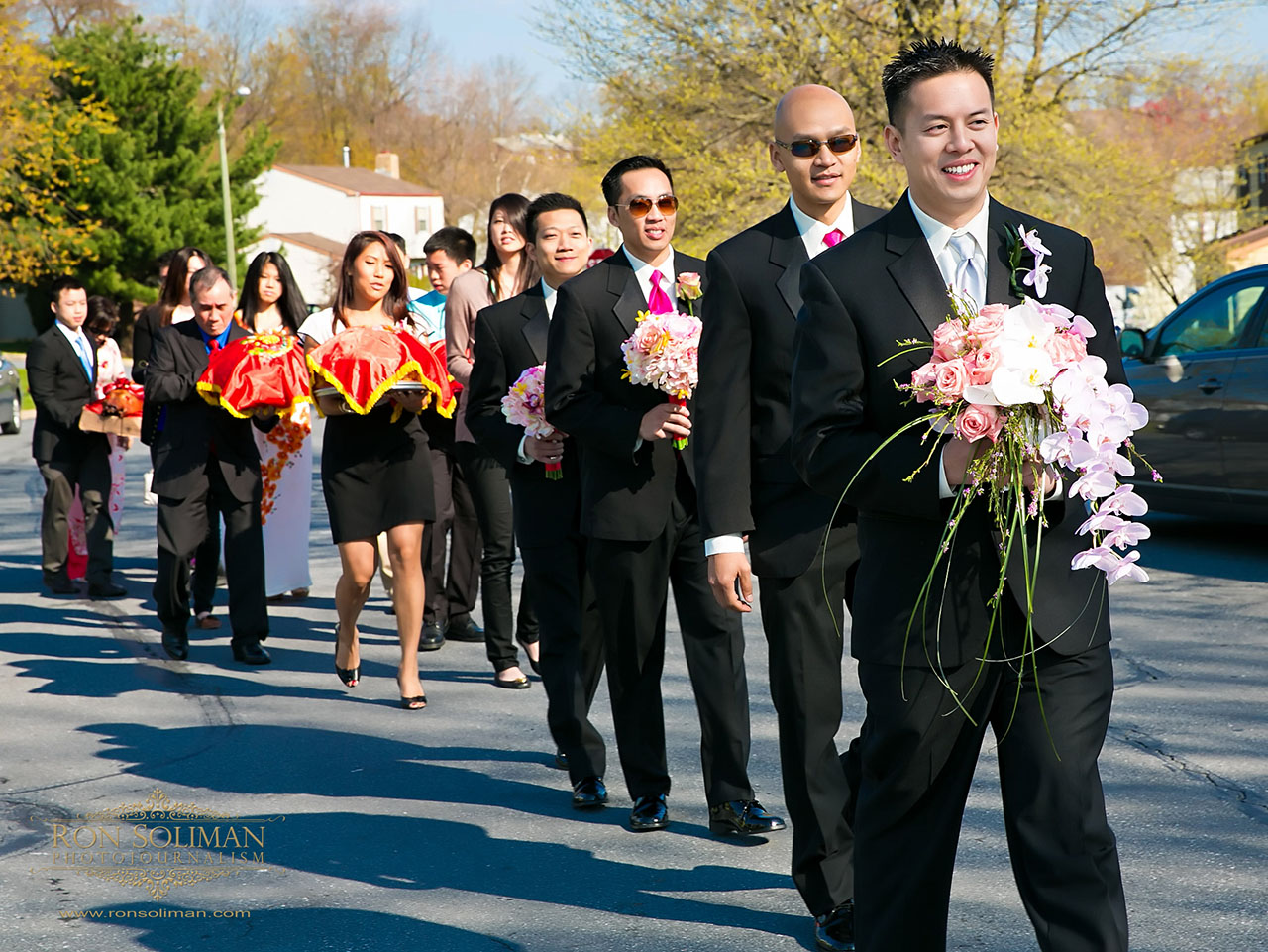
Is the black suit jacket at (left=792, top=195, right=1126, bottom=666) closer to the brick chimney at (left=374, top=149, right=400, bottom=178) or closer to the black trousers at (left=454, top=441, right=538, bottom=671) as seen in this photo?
the black trousers at (left=454, top=441, right=538, bottom=671)

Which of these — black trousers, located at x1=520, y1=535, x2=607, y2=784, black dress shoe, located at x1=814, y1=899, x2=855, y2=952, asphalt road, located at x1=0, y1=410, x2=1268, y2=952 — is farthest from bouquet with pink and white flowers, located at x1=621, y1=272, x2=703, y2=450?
black dress shoe, located at x1=814, y1=899, x2=855, y2=952

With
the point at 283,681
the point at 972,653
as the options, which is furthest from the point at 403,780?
the point at 972,653

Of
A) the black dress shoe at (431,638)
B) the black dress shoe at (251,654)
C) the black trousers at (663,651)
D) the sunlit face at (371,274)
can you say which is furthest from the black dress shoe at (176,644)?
the black trousers at (663,651)

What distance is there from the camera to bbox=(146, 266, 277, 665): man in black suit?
26.9 ft

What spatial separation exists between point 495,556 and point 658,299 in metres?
3.02

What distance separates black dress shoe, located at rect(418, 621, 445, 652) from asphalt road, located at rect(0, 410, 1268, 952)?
70 millimetres

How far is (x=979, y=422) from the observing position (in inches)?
107

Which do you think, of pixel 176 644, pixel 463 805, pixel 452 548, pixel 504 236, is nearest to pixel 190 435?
pixel 176 644

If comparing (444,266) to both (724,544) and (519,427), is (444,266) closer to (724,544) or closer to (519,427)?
(519,427)

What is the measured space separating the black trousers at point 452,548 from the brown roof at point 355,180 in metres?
70.4

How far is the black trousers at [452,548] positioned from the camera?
8.76 metres

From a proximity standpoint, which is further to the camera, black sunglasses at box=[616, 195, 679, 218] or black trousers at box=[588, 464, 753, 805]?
black sunglasses at box=[616, 195, 679, 218]

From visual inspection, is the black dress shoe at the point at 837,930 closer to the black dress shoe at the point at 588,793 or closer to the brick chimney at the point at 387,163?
the black dress shoe at the point at 588,793

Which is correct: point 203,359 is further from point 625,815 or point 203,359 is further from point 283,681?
point 625,815
